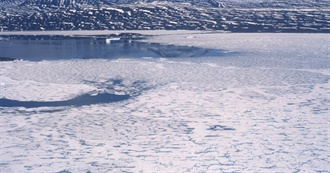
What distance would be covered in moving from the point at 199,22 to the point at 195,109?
14.8 m

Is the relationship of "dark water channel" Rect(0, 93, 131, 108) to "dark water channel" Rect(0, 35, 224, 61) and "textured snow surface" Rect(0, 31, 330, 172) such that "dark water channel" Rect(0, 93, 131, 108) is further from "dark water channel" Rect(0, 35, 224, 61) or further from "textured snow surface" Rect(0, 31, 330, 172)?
"dark water channel" Rect(0, 35, 224, 61)

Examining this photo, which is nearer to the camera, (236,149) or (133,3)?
(236,149)

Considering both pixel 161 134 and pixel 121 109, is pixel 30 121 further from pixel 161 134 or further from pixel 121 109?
pixel 161 134

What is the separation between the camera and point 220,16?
21.8m

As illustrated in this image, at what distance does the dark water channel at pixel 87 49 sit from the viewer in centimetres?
1053

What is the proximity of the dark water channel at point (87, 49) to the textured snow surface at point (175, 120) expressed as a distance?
171 cm

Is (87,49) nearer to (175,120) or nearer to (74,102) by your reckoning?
(74,102)

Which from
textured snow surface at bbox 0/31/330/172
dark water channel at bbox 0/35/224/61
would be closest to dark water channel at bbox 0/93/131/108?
textured snow surface at bbox 0/31/330/172

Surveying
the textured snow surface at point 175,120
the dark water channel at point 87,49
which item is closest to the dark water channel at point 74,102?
the textured snow surface at point 175,120

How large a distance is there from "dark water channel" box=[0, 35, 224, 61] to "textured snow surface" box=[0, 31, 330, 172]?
1.71m

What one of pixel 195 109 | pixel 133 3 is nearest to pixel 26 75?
pixel 195 109

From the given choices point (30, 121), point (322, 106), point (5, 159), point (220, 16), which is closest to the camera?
point (5, 159)

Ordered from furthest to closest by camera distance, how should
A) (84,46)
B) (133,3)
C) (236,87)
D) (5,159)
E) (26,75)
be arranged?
(133,3), (84,46), (26,75), (236,87), (5,159)

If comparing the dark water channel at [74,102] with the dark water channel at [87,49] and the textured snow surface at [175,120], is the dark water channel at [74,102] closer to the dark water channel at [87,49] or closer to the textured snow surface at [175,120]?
the textured snow surface at [175,120]
